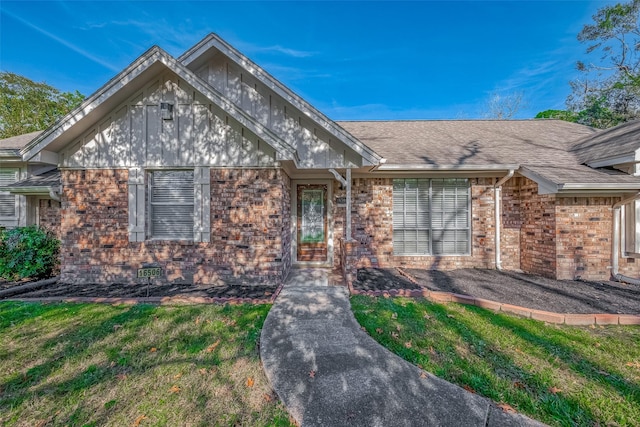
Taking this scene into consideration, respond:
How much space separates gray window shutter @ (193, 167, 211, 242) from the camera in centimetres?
575

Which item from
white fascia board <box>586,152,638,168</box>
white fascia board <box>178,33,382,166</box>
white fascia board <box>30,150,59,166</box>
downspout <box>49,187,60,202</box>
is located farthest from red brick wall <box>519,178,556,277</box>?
downspout <box>49,187,60,202</box>

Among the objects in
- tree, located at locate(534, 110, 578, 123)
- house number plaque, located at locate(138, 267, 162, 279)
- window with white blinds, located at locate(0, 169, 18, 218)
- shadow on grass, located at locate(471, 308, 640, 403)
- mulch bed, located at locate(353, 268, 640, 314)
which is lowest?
shadow on grass, located at locate(471, 308, 640, 403)

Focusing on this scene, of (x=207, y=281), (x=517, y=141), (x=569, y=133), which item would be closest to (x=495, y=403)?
(x=207, y=281)

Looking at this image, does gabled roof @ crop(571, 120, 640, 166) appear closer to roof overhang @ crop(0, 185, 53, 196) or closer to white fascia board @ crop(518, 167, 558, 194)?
white fascia board @ crop(518, 167, 558, 194)

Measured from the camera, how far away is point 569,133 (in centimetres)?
959

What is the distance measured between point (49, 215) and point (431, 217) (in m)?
10.5

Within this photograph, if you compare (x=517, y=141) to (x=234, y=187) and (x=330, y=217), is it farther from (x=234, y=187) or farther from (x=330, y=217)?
(x=234, y=187)

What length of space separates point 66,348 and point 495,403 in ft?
16.1

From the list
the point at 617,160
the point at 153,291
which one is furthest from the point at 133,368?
the point at 617,160

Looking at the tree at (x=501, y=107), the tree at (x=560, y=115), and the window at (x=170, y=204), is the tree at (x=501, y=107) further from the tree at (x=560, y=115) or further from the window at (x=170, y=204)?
the window at (x=170, y=204)

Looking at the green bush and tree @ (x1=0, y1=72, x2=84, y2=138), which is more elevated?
tree @ (x1=0, y1=72, x2=84, y2=138)

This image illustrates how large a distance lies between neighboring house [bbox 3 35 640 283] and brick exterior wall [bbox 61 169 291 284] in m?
0.02

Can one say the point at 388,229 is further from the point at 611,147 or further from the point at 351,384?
the point at 611,147

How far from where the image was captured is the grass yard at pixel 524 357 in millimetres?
2490
